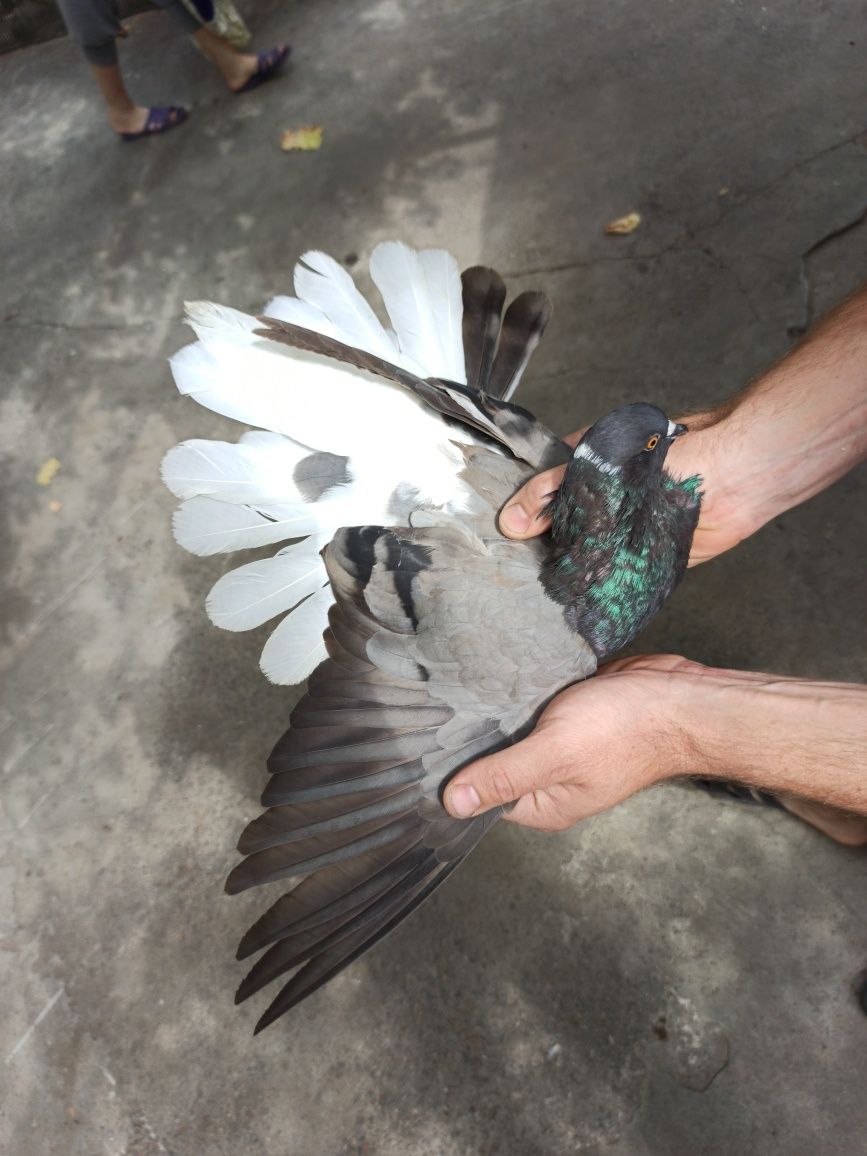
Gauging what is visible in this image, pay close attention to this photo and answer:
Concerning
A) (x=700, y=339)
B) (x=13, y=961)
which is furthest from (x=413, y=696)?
(x=700, y=339)

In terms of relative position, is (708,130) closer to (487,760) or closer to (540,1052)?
(487,760)

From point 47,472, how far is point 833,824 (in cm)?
344

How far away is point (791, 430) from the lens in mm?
2188

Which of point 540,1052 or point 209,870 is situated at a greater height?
point 209,870

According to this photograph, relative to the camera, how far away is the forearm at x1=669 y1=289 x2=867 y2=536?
83.7 inches

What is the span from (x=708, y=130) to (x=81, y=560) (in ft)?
11.4

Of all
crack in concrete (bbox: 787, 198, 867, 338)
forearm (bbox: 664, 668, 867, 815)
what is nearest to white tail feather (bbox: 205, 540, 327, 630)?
forearm (bbox: 664, 668, 867, 815)

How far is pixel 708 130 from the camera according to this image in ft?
12.2

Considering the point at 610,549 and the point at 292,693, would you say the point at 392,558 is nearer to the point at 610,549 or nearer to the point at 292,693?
the point at 610,549

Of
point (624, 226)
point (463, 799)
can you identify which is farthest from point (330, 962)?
point (624, 226)

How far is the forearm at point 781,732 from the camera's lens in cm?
177

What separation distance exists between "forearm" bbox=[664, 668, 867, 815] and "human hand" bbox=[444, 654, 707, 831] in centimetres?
4

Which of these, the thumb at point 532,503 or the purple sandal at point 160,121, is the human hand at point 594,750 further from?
the purple sandal at point 160,121

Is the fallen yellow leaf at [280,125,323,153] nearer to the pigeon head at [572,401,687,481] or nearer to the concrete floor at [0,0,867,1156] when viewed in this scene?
the concrete floor at [0,0,867,1156]
